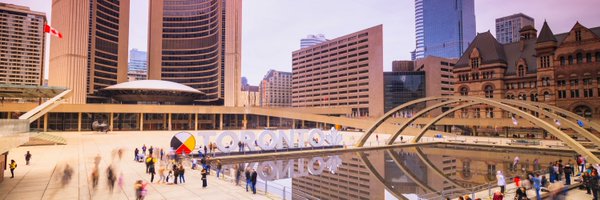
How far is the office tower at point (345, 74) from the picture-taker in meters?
128

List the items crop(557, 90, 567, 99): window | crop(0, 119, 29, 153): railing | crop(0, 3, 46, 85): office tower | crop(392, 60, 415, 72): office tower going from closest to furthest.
A: crop(0, 119, 29, 153): railing
crop(557, 90, 567, 99): window
crop(392, 60, 415, 72): office tower
crop(0, 3, 46, 85): office tower

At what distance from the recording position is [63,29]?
10488 cm

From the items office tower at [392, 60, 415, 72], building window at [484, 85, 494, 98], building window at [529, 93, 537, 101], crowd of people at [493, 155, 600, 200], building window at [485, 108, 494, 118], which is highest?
office tower at [392, 60, 415, 72]

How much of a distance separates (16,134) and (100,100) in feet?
376

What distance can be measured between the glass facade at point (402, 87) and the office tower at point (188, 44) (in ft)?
187

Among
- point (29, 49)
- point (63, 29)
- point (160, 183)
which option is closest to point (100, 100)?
point (63, 29)

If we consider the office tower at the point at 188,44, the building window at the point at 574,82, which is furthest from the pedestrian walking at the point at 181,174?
the office tower at the point at 188,44

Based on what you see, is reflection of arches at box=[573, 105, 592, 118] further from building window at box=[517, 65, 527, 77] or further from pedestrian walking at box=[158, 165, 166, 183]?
pedestrian walking at box=[158, 165, 166, 183]

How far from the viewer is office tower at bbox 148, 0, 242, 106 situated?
5153 inches

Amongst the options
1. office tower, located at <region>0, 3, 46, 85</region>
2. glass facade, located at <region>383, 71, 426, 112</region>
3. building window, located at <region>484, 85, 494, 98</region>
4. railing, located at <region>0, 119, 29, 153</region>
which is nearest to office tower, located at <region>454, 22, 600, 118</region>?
building window, located at <region>484, 85, 494, 98</region>

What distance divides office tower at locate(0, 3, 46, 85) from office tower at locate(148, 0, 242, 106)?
74177 millimetres

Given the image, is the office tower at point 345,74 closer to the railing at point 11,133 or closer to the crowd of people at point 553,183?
the crowd of people at point 553,183

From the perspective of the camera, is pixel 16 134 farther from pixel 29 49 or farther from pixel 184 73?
pixel 29 49

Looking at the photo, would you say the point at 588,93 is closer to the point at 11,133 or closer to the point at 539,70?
the point at 539,70
